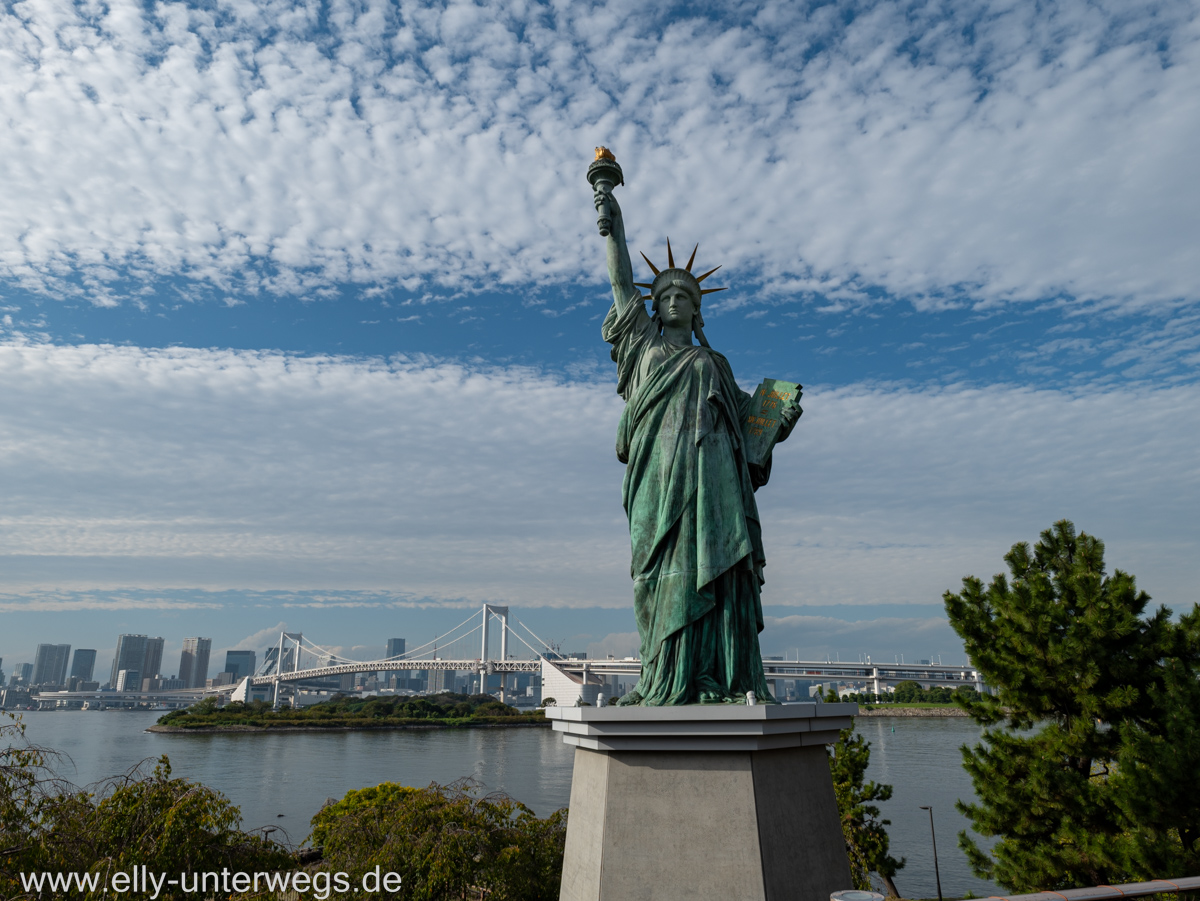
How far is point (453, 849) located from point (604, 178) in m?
6.63

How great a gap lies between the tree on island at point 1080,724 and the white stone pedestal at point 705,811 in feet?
11.2

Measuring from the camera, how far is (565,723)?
454 cm

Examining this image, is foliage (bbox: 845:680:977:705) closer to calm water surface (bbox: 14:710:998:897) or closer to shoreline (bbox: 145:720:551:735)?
calm water surface (bbox: 14:710:998:897)

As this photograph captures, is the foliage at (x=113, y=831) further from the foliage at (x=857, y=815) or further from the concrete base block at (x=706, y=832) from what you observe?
the foliage at (x=857, y=815)

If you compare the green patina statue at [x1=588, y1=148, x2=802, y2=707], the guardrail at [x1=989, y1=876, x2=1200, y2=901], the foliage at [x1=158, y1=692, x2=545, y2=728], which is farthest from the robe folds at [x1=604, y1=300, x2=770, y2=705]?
the foliage at [x1=158, y1=692, x2=545, y2=728]

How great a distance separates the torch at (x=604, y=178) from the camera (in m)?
5.58

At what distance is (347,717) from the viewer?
159ft

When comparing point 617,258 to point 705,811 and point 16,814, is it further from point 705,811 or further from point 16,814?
point 16,814

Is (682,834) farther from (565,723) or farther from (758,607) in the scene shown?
(758,607)

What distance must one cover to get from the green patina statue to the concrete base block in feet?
1.94

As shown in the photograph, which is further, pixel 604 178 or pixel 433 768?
pixel 433 768

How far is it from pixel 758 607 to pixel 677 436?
1.28 metres

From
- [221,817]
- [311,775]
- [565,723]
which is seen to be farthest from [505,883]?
[311,775]

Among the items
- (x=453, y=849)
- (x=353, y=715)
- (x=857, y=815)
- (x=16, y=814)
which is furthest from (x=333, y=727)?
(x=16, y=814)
